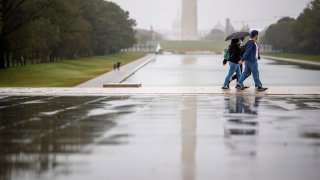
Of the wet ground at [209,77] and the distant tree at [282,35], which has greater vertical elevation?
the distant tree at [282,35]

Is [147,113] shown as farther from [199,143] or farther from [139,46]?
[139,46]

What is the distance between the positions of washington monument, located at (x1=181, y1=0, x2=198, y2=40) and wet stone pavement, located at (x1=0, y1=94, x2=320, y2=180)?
14991cm

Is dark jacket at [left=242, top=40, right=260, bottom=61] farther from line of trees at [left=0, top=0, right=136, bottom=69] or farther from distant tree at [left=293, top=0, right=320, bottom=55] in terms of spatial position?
distant tree at [left=293, top=0, right=320, bottom=55]

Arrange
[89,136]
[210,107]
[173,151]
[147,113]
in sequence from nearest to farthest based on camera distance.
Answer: [173,151] → [89,136] → [147,113] → [210,107]

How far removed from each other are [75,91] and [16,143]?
40.4 ft

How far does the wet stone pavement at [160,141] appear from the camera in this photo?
743 cm

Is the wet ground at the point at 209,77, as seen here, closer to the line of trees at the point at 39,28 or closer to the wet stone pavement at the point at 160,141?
the line of trees at the point at 39,28

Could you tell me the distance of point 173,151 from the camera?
8.82 metres

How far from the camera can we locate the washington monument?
164 m

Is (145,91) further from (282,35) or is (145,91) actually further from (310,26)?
(282,35)

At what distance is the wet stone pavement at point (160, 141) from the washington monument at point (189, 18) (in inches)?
5902

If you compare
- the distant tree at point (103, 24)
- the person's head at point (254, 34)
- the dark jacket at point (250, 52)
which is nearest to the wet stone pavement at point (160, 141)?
the dark jacket at point (250, 52)

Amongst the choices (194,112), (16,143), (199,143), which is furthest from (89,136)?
(194,112)

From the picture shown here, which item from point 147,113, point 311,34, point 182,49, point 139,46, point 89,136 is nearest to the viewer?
point 89,136
